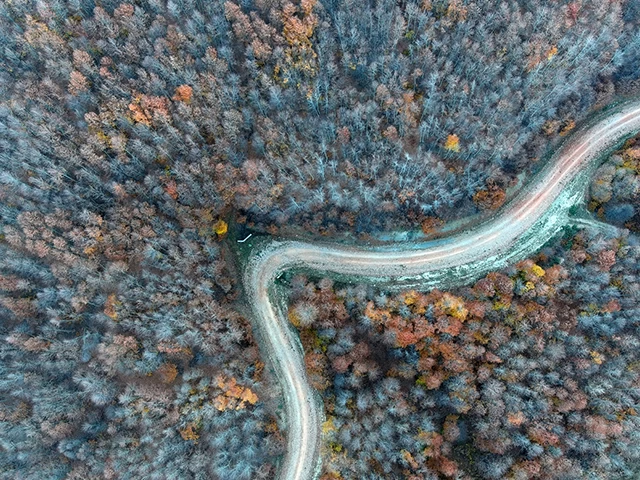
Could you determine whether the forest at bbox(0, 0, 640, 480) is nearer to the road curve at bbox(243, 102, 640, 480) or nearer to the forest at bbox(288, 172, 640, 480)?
the forest at bbox(288, 172, 640, 480)

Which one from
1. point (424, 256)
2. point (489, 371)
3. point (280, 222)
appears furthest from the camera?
point (424, 256)

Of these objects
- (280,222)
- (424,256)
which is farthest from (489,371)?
(280,222)

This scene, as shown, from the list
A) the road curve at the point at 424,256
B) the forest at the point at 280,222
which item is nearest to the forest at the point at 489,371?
the forest at the point at 280,222

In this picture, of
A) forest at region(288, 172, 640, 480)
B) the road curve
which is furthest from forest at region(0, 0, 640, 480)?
the road curve

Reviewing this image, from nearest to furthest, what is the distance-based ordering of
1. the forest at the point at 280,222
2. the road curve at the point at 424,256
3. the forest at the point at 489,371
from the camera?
the forest at the point at 489,371 → the forest at the point at 280,222 → the road curve at the point at 424,256

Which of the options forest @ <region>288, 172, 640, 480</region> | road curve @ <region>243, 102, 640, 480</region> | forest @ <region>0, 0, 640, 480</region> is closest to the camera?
forest @ <region>288, 172, 640, 480</region>

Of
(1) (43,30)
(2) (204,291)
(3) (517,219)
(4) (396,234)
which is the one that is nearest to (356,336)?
(4) (396,234)

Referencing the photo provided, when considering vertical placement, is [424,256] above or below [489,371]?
above

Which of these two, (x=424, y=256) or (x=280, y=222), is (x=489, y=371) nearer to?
(x=424, y=256)

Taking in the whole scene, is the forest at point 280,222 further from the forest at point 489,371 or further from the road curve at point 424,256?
the road curve at point 424,256
